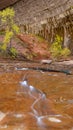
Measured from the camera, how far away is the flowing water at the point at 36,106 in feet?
8.77

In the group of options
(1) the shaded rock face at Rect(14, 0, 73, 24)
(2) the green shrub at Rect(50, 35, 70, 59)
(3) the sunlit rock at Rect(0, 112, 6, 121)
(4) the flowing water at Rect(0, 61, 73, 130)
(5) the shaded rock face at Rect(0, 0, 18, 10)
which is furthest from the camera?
(5) the shaded rock face at Rect(0, 0, 18, 10)

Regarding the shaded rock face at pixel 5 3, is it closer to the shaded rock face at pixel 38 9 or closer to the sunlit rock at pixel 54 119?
the shaded rock face at pixel 38 9

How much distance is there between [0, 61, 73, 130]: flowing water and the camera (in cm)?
267

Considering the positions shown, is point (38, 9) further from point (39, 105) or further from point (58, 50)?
point (39, 105)

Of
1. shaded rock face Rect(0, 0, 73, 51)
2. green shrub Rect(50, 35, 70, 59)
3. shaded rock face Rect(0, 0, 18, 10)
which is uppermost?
shaded rock face Rect(0, 0, 18, 10)

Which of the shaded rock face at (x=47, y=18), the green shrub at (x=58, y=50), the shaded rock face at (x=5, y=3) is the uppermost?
the shaded rock face at (x=5, y=3)

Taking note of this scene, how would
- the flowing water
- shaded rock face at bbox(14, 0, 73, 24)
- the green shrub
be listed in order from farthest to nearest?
shaded rock face at bbox(14, 0, 73, 24) < the green shrub < the flowing water

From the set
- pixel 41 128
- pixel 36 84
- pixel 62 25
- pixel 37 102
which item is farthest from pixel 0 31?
pixel 41 128

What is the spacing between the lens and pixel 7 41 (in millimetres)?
10617

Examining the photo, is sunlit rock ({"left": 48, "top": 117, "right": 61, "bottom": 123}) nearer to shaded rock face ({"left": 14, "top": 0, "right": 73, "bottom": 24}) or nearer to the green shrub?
the green shrub

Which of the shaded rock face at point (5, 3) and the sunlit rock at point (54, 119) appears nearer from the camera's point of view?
the sunlit rock at point (54, 119)

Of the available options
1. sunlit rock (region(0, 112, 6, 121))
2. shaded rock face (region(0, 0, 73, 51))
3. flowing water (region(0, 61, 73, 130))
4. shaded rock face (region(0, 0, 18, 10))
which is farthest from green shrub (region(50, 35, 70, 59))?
sunlit rock (region(0, 112, 6, 121))

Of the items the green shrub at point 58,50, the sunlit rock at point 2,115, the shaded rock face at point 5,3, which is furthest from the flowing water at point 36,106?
the shaded rock face at point 5,3

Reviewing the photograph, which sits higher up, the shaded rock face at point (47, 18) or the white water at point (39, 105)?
the shaded rock face at point (47, 18)
